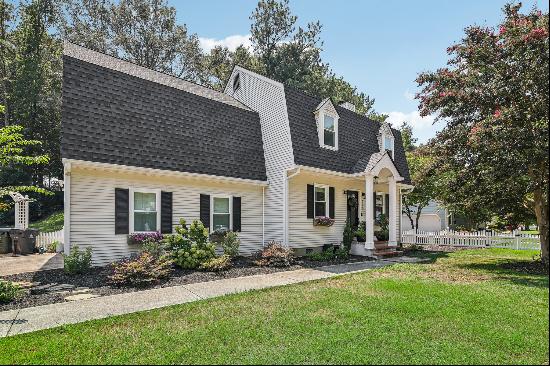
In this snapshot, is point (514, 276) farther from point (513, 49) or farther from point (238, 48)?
point (238, 48)

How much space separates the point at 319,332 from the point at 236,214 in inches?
323

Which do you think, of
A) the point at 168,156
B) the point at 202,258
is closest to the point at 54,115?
the point at 168,156

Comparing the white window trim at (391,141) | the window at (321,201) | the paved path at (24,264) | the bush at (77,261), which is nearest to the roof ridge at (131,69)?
the window at (321,201)

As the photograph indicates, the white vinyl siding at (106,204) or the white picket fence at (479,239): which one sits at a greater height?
the white vinyl siding at (106,204)

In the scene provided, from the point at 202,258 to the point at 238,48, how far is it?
26412 mm

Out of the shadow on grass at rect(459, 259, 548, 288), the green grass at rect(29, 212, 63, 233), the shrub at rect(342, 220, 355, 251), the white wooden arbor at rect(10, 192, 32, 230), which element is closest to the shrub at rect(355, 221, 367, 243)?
the shrub at rect(342, 220, 355, 251)

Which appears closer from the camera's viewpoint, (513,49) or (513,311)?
(513,311)

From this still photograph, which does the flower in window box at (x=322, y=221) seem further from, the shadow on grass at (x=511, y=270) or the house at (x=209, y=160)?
the shadow on grass at (x=511, y=270)

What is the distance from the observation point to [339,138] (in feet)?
48.3

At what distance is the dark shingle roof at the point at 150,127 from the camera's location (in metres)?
9.69

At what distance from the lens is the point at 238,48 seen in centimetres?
3178

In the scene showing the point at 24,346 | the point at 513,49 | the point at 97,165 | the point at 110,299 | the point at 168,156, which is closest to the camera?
the point at 24,346

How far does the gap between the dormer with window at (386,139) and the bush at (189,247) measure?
10.2m

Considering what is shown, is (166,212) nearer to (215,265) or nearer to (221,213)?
(221,213)
